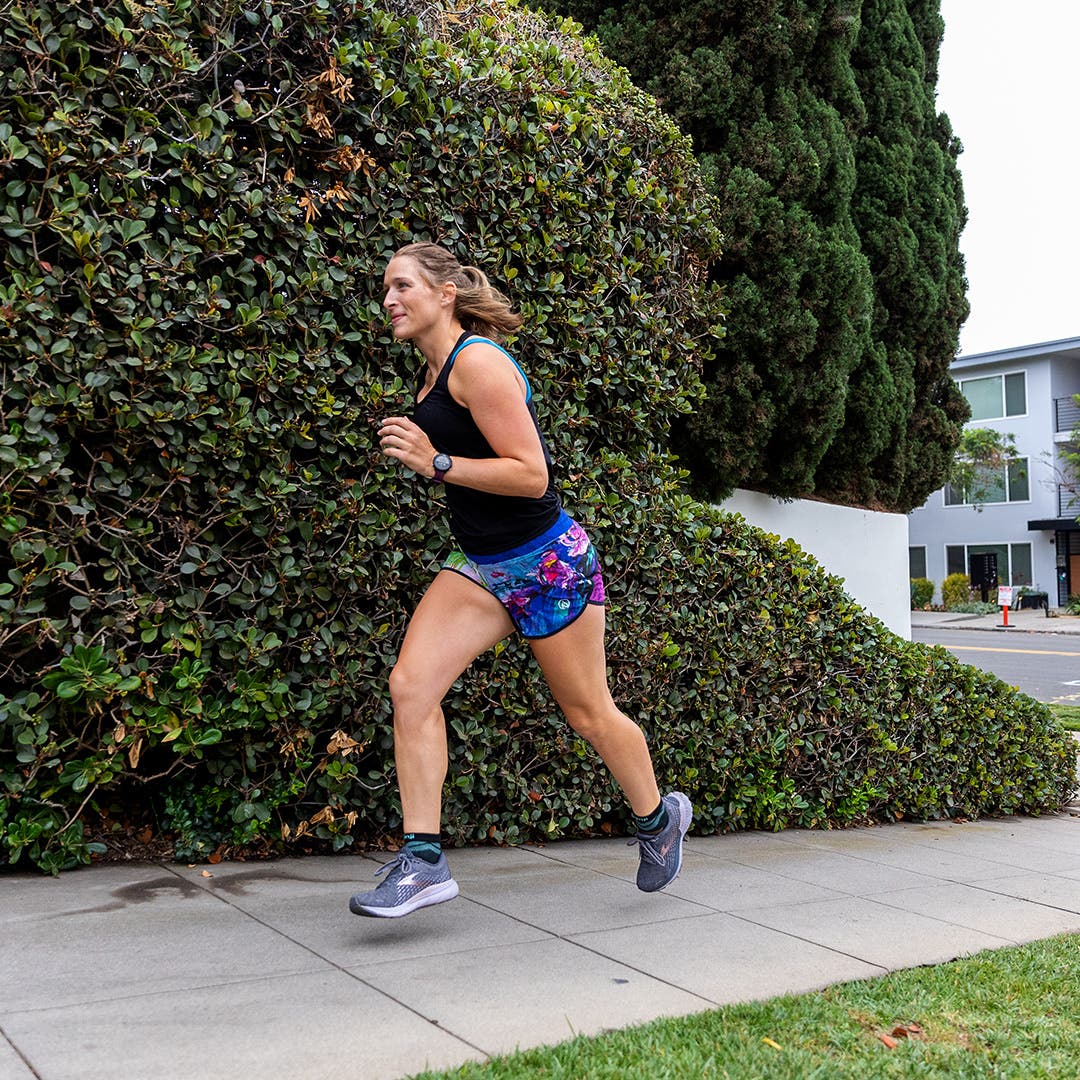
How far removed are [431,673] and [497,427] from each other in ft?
2.64

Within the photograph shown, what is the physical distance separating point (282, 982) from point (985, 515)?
129 feet

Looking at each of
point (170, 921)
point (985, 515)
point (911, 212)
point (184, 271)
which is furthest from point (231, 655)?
point (985, 515)

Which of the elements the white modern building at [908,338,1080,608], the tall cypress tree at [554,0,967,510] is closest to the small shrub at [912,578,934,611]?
the white modern building at [908,338,1080,608]

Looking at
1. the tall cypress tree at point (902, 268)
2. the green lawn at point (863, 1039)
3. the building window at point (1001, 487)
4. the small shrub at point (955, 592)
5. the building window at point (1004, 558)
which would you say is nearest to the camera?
the green lawn at point (863, 1039)

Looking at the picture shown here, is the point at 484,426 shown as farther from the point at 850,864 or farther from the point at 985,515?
the point at 985,515

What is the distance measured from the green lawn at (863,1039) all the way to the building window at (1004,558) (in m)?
37.4

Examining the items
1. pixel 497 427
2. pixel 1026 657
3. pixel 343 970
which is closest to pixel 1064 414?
pixel 1026 657

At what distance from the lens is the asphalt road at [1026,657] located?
16.4 meters

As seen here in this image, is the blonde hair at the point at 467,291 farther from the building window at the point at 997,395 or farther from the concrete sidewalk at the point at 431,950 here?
the building window at the point at 997,395

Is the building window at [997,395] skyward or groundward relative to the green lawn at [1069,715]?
skyward

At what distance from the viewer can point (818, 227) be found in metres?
7.55

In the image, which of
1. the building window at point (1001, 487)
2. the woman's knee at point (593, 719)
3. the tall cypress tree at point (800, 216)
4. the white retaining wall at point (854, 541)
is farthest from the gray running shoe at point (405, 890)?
the building window at point (1001, 487)

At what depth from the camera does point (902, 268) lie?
8508mm

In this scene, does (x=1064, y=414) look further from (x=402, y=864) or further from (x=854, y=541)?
(x=402, y=864)
